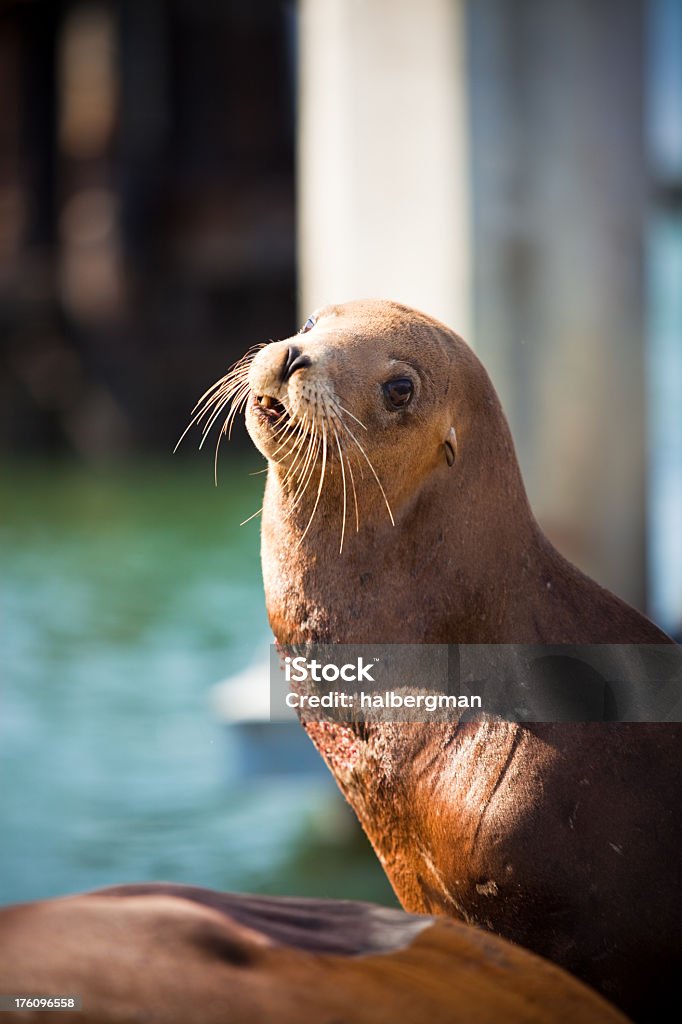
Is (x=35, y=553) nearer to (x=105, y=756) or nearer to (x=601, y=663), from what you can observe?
(x=105, y=756)

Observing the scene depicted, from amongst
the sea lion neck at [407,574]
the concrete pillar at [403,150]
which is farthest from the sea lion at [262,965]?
the concrete pillar at [403,150]

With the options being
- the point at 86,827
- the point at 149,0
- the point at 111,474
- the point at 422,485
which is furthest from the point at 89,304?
the point at 422,485

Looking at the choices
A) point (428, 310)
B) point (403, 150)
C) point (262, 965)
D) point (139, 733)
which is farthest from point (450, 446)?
point (139, 733)

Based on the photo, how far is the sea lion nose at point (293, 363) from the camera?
154 centimetres

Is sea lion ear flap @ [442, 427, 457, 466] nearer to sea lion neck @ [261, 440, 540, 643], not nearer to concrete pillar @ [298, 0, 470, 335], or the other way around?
sea lion neck @ [261, 440, 540, 643]

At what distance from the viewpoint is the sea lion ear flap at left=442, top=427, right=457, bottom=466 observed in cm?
162

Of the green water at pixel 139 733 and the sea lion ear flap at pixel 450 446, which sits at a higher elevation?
the sea lion ear flap at pixel 450 446

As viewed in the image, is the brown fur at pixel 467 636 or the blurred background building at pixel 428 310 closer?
the brown fur at pixel 467 636

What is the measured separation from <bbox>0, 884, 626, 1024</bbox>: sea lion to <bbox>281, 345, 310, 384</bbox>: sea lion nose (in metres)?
0.57

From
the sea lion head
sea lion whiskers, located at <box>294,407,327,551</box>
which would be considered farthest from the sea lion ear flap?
sea lion whiskers, located at <box>294,407,327,551</box>

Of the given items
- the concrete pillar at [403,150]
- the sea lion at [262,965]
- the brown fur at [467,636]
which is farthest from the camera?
the concrete pillar at [403,150]

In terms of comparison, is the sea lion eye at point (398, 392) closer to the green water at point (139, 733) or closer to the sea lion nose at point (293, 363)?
the sea lion nose at point (293, 363)

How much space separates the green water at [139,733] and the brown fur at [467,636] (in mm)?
2505

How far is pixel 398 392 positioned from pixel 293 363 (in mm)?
132
